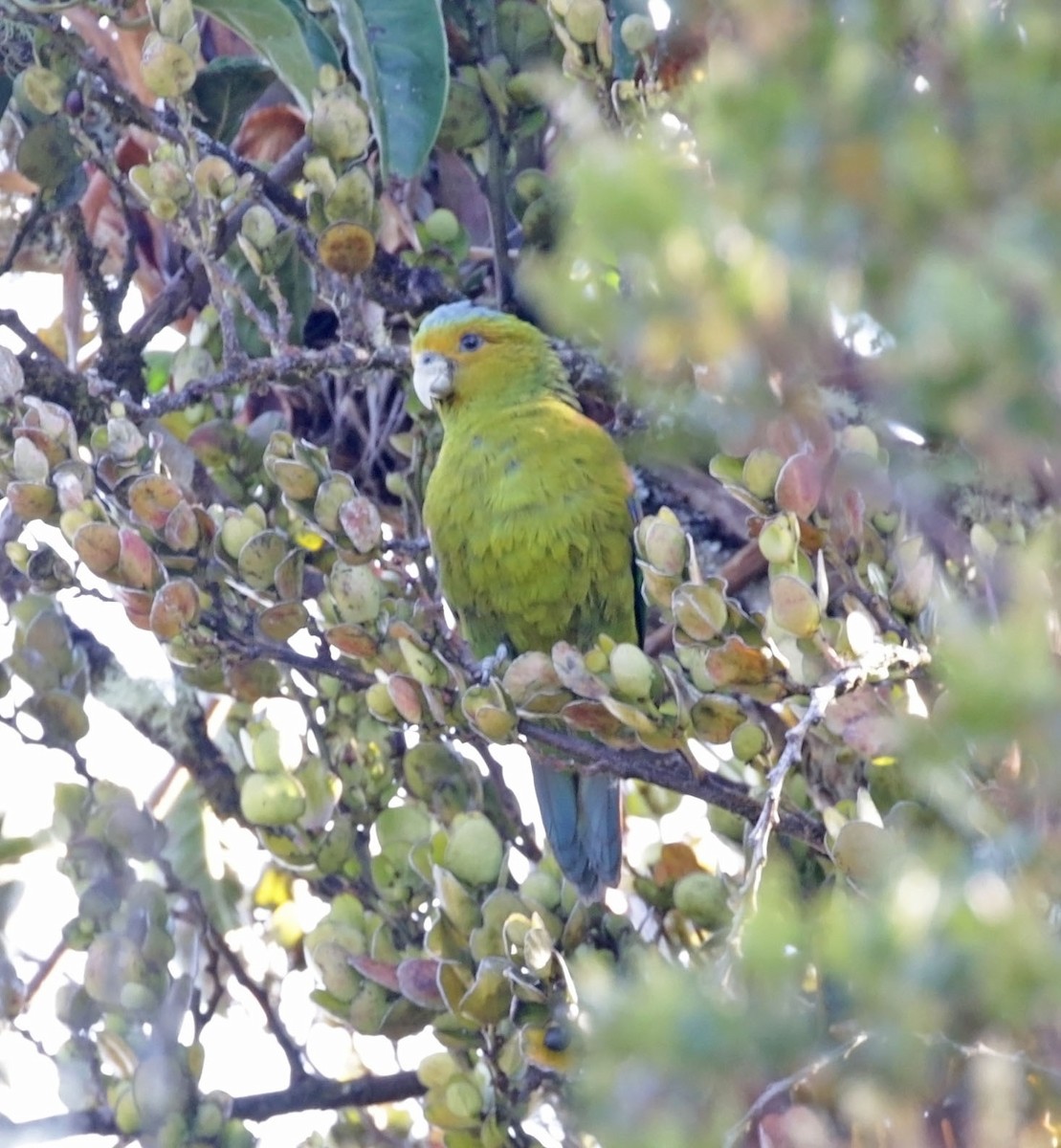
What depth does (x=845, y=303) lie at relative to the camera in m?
0.62

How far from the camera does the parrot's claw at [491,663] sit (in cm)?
168

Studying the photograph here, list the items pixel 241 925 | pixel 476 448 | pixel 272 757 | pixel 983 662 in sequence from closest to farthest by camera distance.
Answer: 1. pixel 983 662
2. pixel 272 757
3. pixel 241 925
4. pixel 476 448

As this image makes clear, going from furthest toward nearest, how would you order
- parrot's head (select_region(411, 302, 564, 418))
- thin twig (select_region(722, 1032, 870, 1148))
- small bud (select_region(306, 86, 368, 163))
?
parrot's head (select_region(411, 302, 564, 418)) → small bud (select_region(306, 86, 368, 163)) → thin twig (select_region(722, 1032, 870, 1148))

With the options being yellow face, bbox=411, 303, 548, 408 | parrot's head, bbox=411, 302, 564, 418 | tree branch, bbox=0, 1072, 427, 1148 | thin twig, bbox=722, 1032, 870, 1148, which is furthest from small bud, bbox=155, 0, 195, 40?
thin twig, bbox=722, 1032, 870, 1148

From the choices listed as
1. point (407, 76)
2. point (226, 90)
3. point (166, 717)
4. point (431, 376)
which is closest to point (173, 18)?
point (407, 76)

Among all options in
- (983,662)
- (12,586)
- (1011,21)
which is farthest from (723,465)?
(12,586)

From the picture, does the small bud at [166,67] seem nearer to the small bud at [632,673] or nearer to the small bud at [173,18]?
the small bud at [173,18]

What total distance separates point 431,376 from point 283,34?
1.84 ft

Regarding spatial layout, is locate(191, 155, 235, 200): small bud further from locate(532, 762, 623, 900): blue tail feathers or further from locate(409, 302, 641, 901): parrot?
locate(532, 762, 623, 900): blue tail feathers

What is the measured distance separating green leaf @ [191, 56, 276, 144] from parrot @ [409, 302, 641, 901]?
0.42 meters

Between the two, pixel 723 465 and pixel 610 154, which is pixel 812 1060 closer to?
pixel 610 154

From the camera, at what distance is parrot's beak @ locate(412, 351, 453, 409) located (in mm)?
2059

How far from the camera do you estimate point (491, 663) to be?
2172 mm

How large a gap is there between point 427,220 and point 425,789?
2.55 ft
